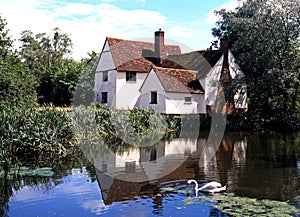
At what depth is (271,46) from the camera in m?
31.2

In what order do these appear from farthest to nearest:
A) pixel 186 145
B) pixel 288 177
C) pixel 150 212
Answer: pixel 186 145
pixel 288 177
pixel 150 212

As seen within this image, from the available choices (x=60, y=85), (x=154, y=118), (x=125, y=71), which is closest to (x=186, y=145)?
(x=154, y=118)

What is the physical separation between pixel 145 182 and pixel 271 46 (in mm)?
22857

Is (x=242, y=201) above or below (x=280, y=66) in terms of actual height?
below

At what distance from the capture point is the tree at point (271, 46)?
30.3m

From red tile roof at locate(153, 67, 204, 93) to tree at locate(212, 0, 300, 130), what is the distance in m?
4.38

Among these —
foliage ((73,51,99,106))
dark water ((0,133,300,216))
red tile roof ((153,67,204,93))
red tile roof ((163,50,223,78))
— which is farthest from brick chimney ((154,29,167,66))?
dark water ((0,133,300,216))

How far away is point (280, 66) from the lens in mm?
31516

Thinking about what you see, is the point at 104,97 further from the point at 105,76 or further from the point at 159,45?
the point at 159,45

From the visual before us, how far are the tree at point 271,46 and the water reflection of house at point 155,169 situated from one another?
39.6 feet

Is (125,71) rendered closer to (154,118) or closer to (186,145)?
(154,118)

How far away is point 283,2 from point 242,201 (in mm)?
24555

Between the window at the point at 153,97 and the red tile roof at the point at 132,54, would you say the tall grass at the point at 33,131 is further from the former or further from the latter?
the red tile roof at the point at 132,54

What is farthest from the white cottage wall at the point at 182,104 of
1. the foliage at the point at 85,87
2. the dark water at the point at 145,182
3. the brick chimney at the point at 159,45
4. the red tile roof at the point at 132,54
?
the dark water at the point at 145,182
